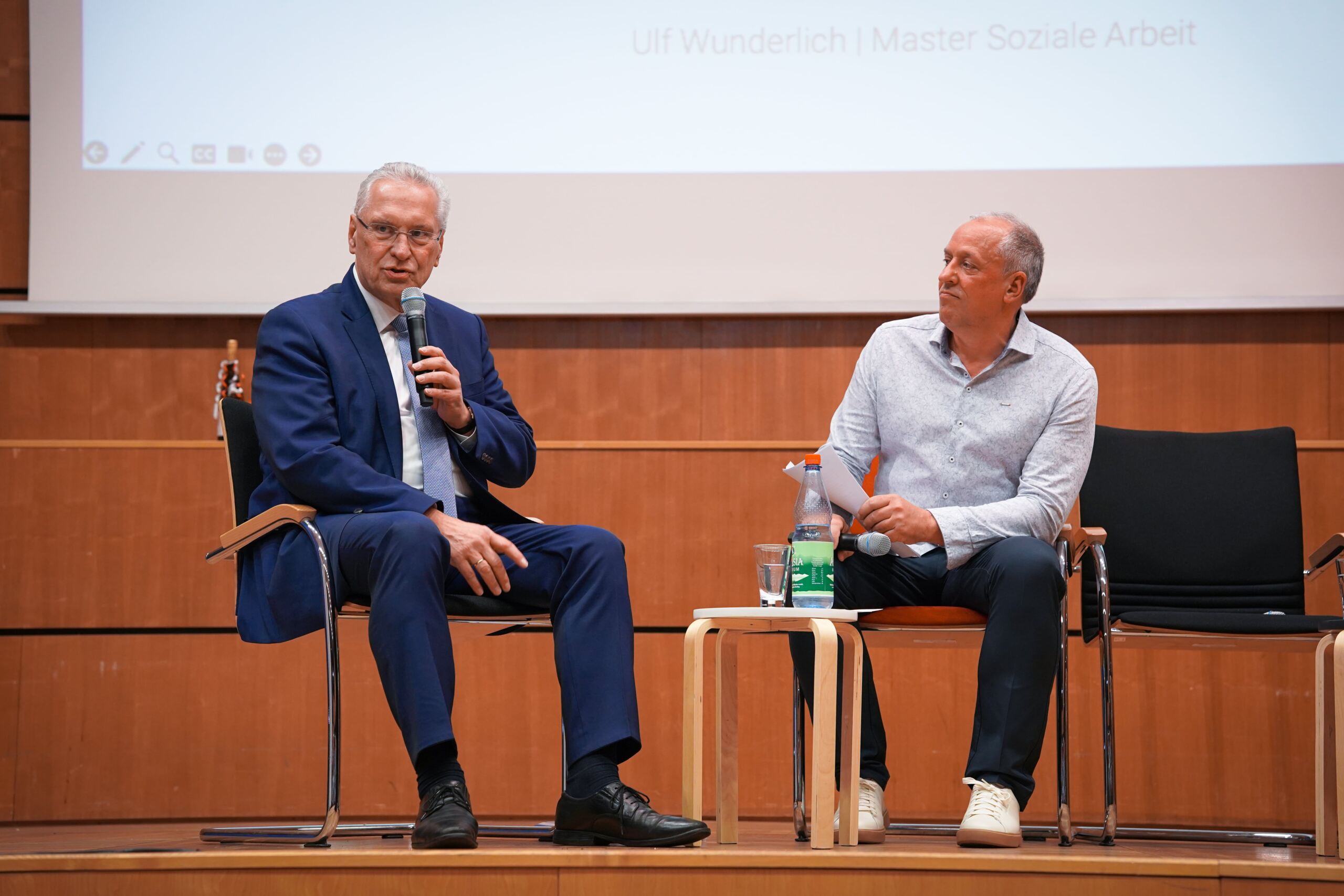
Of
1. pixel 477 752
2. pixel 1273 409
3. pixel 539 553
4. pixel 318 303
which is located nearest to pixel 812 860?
pixel 539 553

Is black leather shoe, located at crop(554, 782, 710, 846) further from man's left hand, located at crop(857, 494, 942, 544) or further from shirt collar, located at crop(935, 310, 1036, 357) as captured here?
shirt collar, located at crop(935, 310, 1036, 357)

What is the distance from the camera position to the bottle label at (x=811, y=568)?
6.97 feet

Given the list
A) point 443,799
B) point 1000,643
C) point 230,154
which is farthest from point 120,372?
point 1000,643

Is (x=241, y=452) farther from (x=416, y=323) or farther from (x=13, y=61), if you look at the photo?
(x=13, y=61)

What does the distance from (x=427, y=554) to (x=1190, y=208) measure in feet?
7.69

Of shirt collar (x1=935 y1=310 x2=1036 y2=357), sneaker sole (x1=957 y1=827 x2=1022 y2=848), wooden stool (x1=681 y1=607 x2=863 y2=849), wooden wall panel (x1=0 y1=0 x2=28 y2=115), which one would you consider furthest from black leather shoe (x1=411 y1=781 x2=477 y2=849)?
wooden wall panel (x1=0 y1=0 x2=28 y2=115)

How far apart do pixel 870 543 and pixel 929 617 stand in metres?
0.19

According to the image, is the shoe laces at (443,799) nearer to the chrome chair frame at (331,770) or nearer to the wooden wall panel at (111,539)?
the chrome chair frame at (331,770)

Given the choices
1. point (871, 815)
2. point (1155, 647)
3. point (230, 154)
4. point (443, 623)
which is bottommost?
point (871, 815)

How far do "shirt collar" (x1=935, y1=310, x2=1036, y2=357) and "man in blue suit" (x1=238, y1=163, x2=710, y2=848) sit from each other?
2.81 feet

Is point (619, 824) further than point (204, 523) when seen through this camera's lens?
No

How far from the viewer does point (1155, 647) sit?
8.36 ft

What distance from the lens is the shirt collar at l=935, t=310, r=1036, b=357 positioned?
2.53 meters

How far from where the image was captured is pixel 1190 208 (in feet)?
11.0
